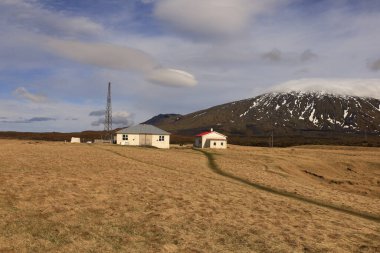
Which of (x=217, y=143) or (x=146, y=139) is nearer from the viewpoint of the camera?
(x=146, y=139)

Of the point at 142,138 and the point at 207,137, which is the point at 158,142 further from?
the point at 207,137

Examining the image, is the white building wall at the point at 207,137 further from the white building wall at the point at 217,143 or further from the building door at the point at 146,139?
the building door at the point at 146,139

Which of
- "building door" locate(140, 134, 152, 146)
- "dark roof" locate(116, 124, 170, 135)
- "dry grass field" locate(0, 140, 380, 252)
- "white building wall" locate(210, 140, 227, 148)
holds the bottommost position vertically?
"dry grass field" locate(0, 140, 380, 252)

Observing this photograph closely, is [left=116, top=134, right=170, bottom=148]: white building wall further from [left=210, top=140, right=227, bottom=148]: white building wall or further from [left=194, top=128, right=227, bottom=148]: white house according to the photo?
[left=210, top=140, right=227, bottom=148]: white building wall

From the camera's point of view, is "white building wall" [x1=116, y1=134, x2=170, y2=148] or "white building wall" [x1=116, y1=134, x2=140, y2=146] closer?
"white building wall" [x1=116, y1=134, x2=170, y2=148]

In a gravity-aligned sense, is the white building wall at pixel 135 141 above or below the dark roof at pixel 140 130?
below

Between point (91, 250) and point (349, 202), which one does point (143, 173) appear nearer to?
point (349, 202)

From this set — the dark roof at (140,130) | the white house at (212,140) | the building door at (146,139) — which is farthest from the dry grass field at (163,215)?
the white house at (212,140)

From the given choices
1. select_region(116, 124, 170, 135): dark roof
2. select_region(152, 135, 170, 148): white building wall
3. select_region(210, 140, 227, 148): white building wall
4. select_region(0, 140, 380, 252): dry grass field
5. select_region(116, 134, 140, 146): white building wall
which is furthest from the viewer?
select_region(210, 140, 227, 148): white building wall

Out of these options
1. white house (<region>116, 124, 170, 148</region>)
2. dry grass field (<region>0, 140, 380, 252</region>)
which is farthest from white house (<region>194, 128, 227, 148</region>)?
dry grass field (<region>0, 140, 380, 252</region>)

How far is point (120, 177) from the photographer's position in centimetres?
3114

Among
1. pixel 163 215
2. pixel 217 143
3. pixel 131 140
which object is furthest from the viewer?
pixel 217 143

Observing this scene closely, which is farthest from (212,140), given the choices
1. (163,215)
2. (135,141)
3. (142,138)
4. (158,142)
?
(163,215)

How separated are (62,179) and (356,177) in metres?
41.8
